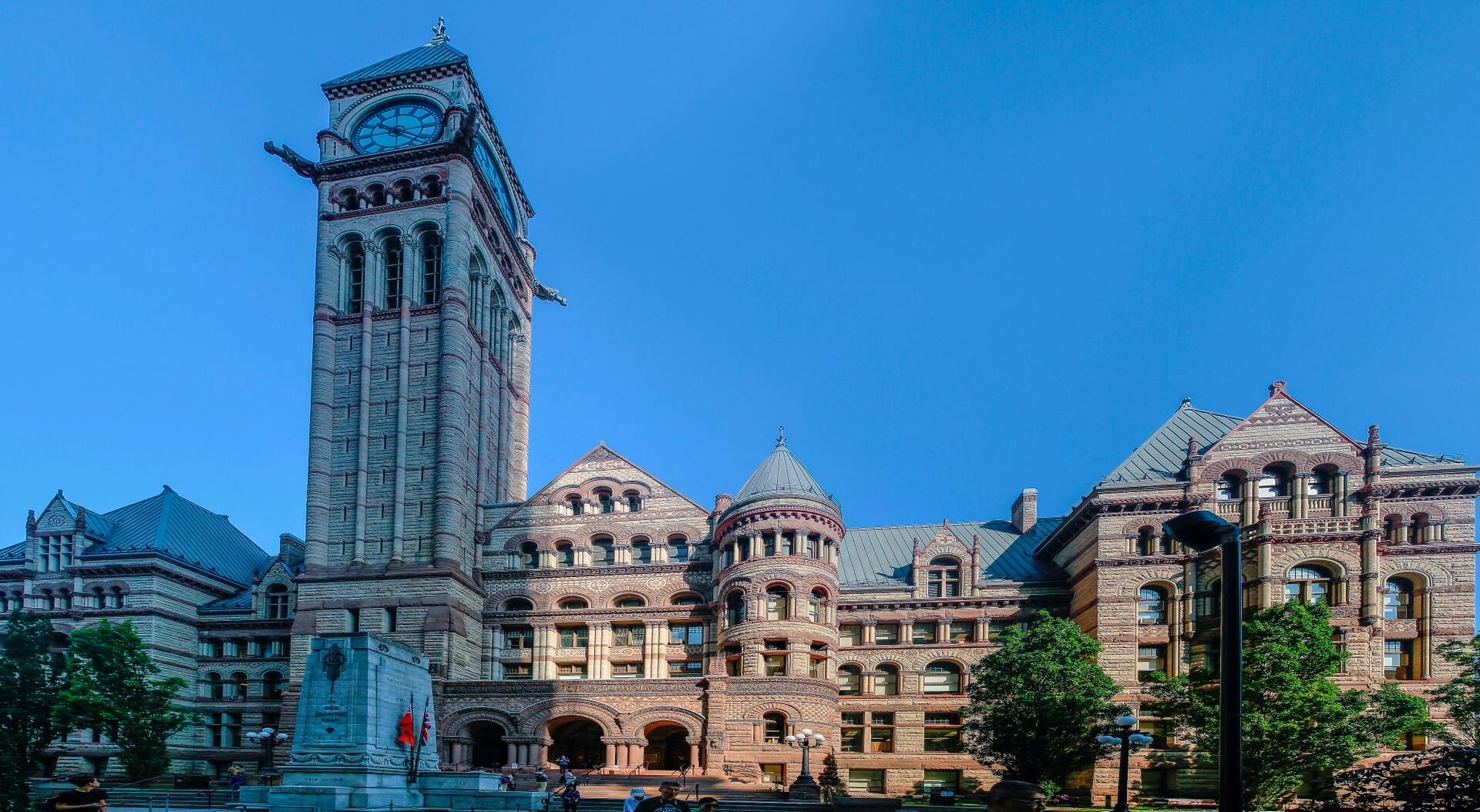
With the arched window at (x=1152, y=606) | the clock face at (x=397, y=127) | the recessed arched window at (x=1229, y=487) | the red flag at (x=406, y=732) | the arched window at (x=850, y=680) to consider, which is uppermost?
the clock face at (x=397, y=127)

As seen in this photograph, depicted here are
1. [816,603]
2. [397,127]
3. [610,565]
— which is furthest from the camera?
[397,127]

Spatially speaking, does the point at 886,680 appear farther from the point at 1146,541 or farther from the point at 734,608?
the point at 1146,541

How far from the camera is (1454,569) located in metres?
38.5

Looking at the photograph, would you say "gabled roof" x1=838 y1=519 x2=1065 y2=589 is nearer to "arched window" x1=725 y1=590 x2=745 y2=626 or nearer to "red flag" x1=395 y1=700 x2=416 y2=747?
"arched window" x1=725 y1=590 x2=745 y2=626

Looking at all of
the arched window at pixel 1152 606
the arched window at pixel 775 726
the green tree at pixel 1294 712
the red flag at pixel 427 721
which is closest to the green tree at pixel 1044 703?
the green tree at pixel 1294 712

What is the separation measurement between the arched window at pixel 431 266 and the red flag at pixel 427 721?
82.0 ft

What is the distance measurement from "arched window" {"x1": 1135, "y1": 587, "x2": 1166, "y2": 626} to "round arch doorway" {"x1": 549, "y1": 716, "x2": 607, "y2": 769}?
28104 mm

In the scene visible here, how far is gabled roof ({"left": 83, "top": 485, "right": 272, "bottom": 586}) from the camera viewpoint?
51906mm

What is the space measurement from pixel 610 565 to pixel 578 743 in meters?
9.72

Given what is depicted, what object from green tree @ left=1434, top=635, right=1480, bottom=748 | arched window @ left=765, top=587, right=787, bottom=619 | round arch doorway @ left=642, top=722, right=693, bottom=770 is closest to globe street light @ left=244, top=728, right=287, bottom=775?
round arch doorway @ left=642, top=722, right=693, bottom=770

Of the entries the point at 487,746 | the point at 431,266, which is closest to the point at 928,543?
the point at 487,746

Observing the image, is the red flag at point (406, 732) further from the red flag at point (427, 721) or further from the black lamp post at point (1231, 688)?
the black lamp post at point (1231, 688)

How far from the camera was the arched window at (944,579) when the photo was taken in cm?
4866

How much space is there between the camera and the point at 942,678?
47.7 m
